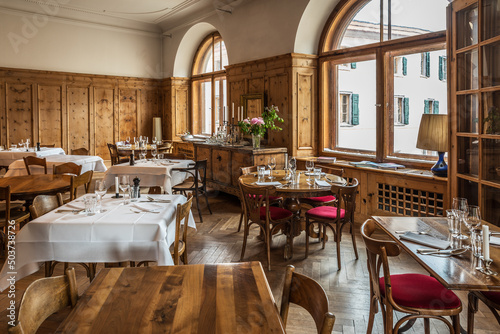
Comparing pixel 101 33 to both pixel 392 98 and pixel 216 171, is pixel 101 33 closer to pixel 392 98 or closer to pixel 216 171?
pixel 216 171

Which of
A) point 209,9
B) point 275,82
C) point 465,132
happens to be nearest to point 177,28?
point 209,9

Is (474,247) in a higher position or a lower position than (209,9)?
lower

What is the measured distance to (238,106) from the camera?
26.9ft

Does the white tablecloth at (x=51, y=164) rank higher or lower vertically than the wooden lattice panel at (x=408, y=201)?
higher

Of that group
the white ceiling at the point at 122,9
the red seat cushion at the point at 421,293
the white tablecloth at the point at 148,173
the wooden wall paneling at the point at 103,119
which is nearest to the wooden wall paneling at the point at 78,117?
the wooden wall paneling at the point at 103,119

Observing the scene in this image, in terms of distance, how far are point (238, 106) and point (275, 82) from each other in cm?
133

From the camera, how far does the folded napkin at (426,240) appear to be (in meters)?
2.25

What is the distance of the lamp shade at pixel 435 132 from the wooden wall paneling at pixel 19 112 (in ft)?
30.7

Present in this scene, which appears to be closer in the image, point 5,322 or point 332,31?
point 5,322

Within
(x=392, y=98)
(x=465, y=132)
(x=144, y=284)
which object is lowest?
(x=144, y=284)

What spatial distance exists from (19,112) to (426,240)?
33.5 feet

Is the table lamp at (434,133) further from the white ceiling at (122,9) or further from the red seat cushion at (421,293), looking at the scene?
the white ceiling at (122,9)

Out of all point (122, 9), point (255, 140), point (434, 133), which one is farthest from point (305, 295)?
point (122, 9)

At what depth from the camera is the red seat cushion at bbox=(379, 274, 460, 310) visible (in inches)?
85.3
